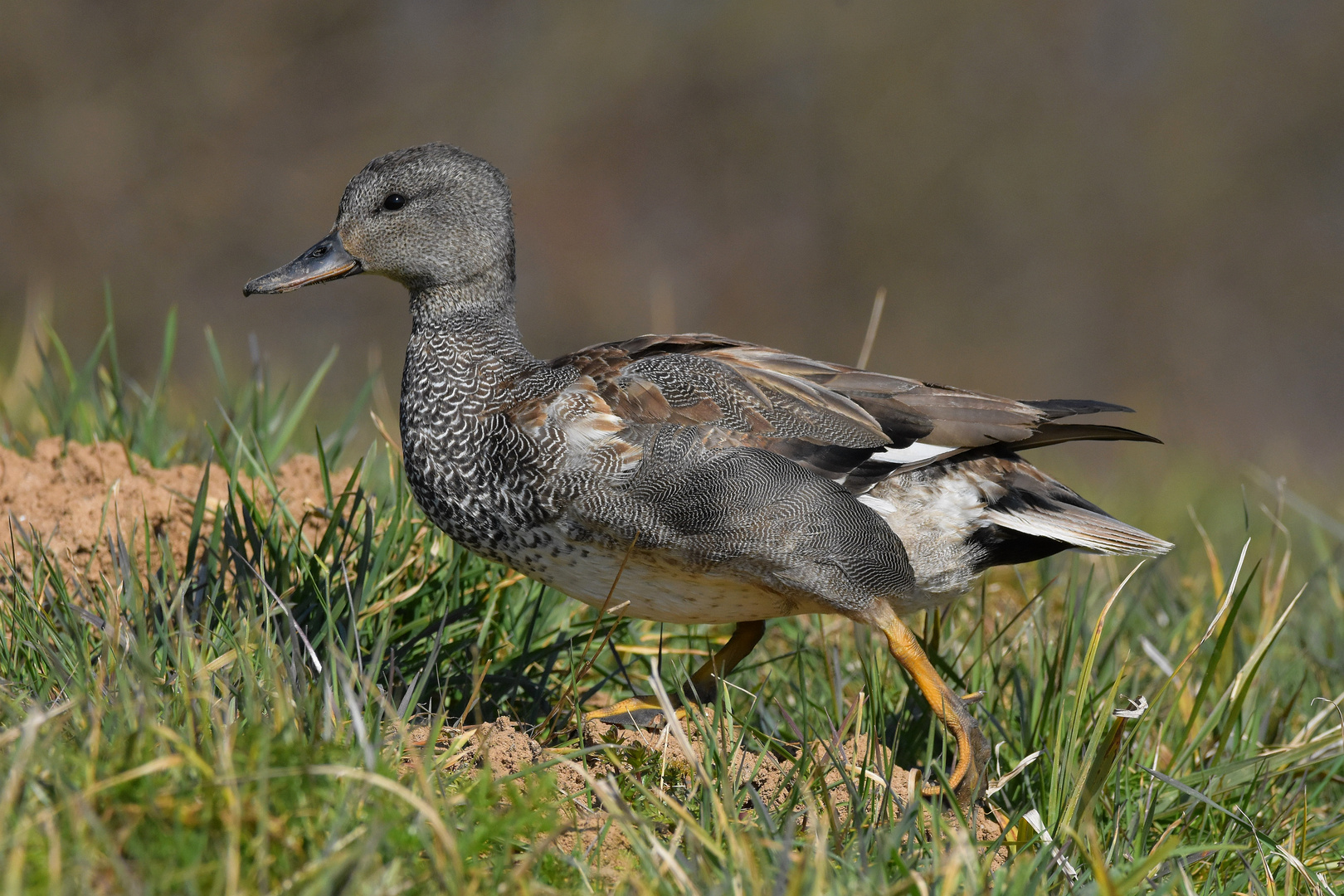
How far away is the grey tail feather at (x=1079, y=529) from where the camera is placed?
302 cm

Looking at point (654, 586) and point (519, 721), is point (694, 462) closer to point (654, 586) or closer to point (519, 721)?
point (654, 586)

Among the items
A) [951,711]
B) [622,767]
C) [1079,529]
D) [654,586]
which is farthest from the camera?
[1079,529]

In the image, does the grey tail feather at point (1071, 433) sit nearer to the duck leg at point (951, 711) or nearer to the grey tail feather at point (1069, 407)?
the grey tail feather at point (1069, 407)

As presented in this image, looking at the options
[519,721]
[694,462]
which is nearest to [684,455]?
[694,462]

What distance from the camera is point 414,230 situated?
10.6 ft

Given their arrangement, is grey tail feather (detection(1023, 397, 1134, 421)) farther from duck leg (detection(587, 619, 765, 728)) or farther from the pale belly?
duck leg (detection(587, 619, 765, 728))

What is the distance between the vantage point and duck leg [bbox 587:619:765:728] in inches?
118

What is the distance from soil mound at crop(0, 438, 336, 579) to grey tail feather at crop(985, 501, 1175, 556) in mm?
1869

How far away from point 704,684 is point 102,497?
1795 millimetres

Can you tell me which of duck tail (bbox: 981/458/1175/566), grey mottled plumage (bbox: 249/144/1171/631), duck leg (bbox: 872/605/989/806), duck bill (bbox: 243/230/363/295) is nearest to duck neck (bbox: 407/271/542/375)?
grey mottled plumage (bbox: 249/144/1171/631)

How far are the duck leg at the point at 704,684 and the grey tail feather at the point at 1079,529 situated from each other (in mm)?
729

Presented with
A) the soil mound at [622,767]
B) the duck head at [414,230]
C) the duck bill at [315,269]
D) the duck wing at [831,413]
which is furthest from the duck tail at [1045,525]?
the duck bill at [315,269]

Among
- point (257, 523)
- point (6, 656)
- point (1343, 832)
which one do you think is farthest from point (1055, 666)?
point (6, 656)

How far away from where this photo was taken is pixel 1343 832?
2801 mm
